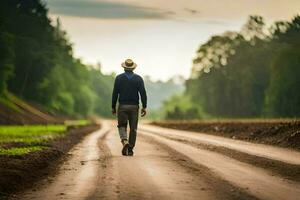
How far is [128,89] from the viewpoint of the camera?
15.9 metres

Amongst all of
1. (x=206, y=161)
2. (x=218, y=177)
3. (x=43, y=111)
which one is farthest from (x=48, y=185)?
(x=43, y=111)

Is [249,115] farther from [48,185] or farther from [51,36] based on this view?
[48,185]

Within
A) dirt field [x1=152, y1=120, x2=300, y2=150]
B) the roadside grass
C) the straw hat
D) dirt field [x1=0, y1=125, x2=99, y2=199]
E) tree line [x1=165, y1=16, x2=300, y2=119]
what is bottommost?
dirt field [x1=0, y1=125, x2=99, y2=199]

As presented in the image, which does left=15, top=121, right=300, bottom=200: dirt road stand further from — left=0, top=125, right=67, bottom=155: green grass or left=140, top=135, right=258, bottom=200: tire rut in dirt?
left=0, top=125, right=67, bottom=155: green grass

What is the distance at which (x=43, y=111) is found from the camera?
76.8 metres

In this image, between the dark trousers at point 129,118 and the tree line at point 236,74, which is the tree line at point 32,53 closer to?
the tree line at point 236,74

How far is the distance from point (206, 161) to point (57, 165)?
3.43m

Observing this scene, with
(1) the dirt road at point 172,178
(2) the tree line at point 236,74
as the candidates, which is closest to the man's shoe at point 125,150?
(1) the dirt road at point 172,178

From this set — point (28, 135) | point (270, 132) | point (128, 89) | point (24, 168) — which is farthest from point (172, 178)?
point (28, 135)

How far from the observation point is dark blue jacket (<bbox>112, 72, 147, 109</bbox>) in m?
15.9

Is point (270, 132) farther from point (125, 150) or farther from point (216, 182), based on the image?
point (216, 182)

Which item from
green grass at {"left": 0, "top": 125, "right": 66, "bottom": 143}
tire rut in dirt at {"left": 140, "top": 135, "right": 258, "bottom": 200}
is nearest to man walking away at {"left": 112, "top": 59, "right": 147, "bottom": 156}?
tire rut in dirt at {"left": 140, "top": 135, "right": 258, "bottom": 200}

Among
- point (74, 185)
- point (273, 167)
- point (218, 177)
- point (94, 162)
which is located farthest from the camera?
point (94, 162)

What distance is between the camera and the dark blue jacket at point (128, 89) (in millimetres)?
15906
